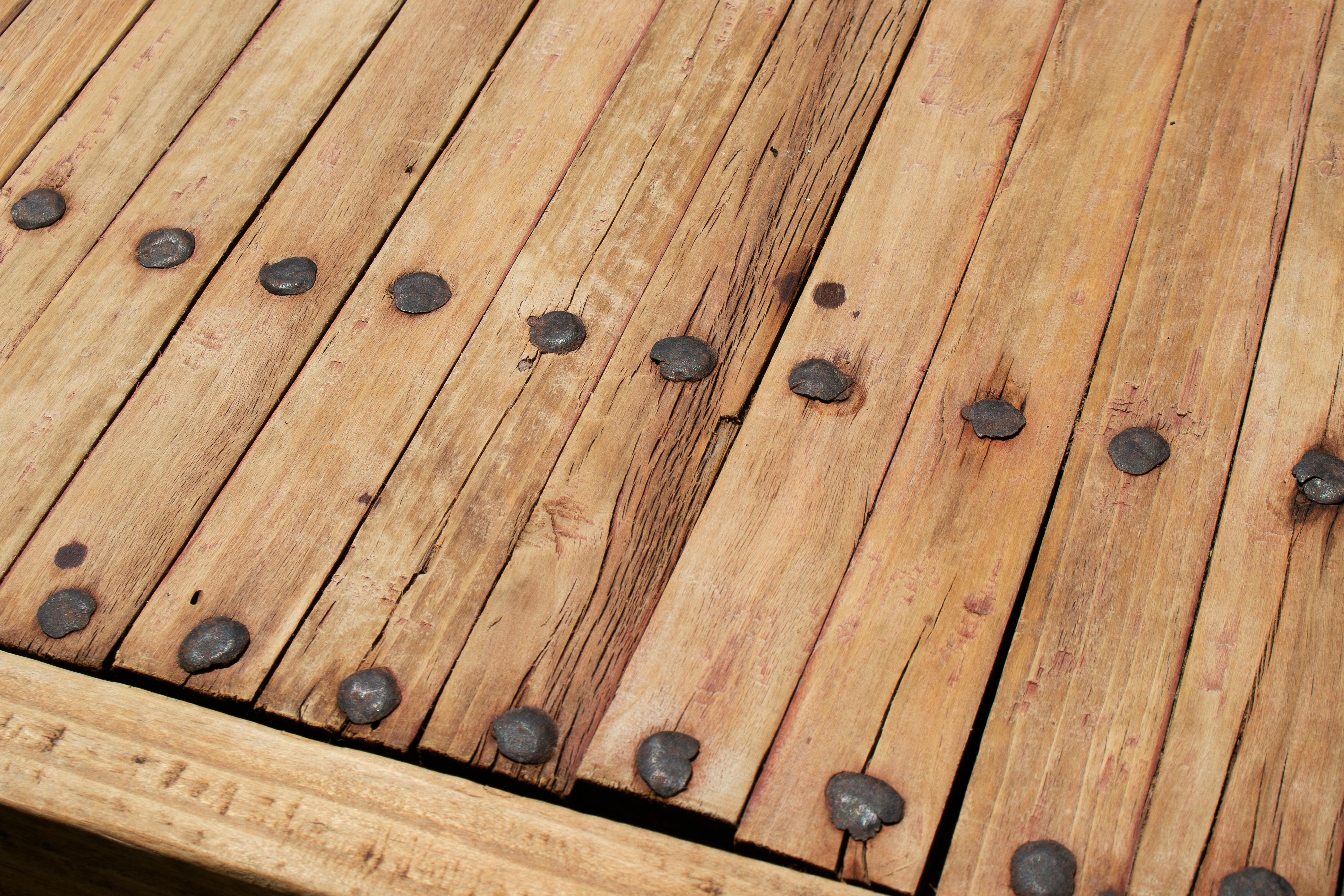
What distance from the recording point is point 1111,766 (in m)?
1.33

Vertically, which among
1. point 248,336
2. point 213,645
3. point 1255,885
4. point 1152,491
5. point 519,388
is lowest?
point 213,645

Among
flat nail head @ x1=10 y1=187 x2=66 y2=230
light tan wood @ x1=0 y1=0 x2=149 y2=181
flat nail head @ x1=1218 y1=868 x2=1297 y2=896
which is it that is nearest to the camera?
flat nail head @ x1=1218 y1=868 x2=1297 y2=896

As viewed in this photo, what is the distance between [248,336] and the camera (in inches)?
68.8

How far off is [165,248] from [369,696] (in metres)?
0.98

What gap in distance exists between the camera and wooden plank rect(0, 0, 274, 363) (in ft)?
6.01

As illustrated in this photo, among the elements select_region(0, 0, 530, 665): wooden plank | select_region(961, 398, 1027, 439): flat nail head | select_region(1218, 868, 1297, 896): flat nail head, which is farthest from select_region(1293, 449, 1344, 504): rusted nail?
select_region(0, 0, 530, 665): wooden plank

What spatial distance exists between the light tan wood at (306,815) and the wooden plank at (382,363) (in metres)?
0.11

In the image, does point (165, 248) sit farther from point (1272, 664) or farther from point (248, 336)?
point (1272, 664)

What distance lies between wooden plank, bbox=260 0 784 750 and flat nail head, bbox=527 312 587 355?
0.05 ft

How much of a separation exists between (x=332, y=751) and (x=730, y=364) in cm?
87

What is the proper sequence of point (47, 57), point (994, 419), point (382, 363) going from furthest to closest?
point (47, 57) → point (382, 363) → point (994, 419)

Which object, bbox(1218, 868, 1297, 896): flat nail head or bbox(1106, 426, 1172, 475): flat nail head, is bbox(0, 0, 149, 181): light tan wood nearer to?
bbox(1106, 426, 1172, 475): flat nail head

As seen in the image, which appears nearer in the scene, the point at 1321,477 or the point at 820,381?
the point at 1321,477

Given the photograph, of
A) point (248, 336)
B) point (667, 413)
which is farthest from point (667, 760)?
point (248, 336)
